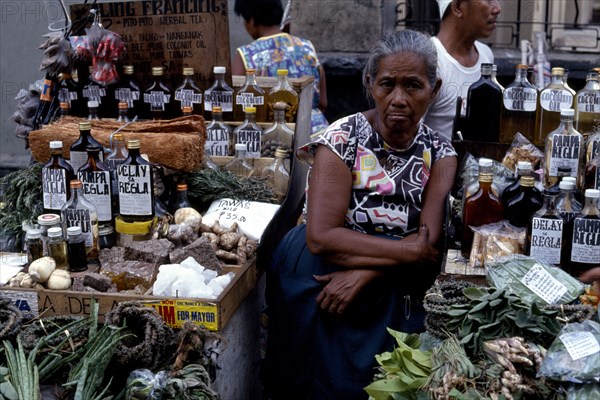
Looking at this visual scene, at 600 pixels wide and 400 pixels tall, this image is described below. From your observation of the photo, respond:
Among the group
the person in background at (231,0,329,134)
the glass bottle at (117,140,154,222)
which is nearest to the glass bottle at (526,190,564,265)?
the glass bottle at (117,140,154,222)

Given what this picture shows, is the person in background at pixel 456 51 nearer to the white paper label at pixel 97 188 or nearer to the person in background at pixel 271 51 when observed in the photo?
the person in background at pixel 271 51

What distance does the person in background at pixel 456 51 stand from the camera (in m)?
4.30

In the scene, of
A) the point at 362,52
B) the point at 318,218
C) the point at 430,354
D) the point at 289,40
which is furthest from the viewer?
the point at 362,52

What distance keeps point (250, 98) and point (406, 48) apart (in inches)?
54.3

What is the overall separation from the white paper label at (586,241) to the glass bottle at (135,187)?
172 centimetres

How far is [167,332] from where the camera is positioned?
2693 mm

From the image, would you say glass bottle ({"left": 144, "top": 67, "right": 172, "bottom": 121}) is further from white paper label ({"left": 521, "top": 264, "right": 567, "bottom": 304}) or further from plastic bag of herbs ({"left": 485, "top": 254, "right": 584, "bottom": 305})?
white paper label ({"left": 521, "top": 264, "right": 567, "bottom": 304})

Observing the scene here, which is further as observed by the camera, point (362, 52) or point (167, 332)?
point (362, 52)

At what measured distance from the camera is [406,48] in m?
2.99

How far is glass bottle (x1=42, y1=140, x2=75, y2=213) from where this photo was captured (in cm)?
330

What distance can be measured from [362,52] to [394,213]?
146 inches

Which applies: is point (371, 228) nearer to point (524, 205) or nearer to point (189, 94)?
point (524, 205)

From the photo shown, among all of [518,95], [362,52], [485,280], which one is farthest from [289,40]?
[485,280]

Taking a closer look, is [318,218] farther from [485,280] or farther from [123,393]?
[123,393]
